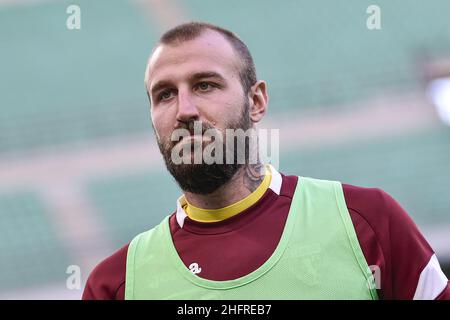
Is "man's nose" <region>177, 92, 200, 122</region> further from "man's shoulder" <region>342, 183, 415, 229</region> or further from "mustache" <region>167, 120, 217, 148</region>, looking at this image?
"man's shoulder" <region>342, 183, 415, 229</region>

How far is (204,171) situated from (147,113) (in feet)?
16.0

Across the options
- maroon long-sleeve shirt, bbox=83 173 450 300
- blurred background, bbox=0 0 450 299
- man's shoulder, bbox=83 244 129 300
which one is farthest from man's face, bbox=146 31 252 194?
blurred background, bbox=0 0 450 299

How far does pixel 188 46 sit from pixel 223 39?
0.29 feet

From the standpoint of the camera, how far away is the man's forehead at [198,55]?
147cm

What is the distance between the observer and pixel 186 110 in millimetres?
1403

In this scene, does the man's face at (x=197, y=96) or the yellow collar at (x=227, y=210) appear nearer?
the man's face at (x=197, y=96)

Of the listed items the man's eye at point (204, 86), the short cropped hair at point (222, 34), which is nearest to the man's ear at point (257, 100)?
the short cropped hair at point (222, 34)

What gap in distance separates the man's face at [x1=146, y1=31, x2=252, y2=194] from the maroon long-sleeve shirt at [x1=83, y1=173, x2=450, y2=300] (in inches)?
4.3

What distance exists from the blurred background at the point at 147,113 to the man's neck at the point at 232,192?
3.84 metres

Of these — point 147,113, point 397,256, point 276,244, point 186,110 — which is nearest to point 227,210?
point 276,244

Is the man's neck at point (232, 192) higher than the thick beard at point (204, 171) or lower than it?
lower

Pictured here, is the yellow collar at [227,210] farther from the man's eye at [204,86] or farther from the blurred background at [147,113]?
the blurred background at [147,113]

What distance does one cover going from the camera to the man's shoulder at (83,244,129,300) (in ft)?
4.92

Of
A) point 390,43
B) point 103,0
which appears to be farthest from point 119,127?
point 390,43
